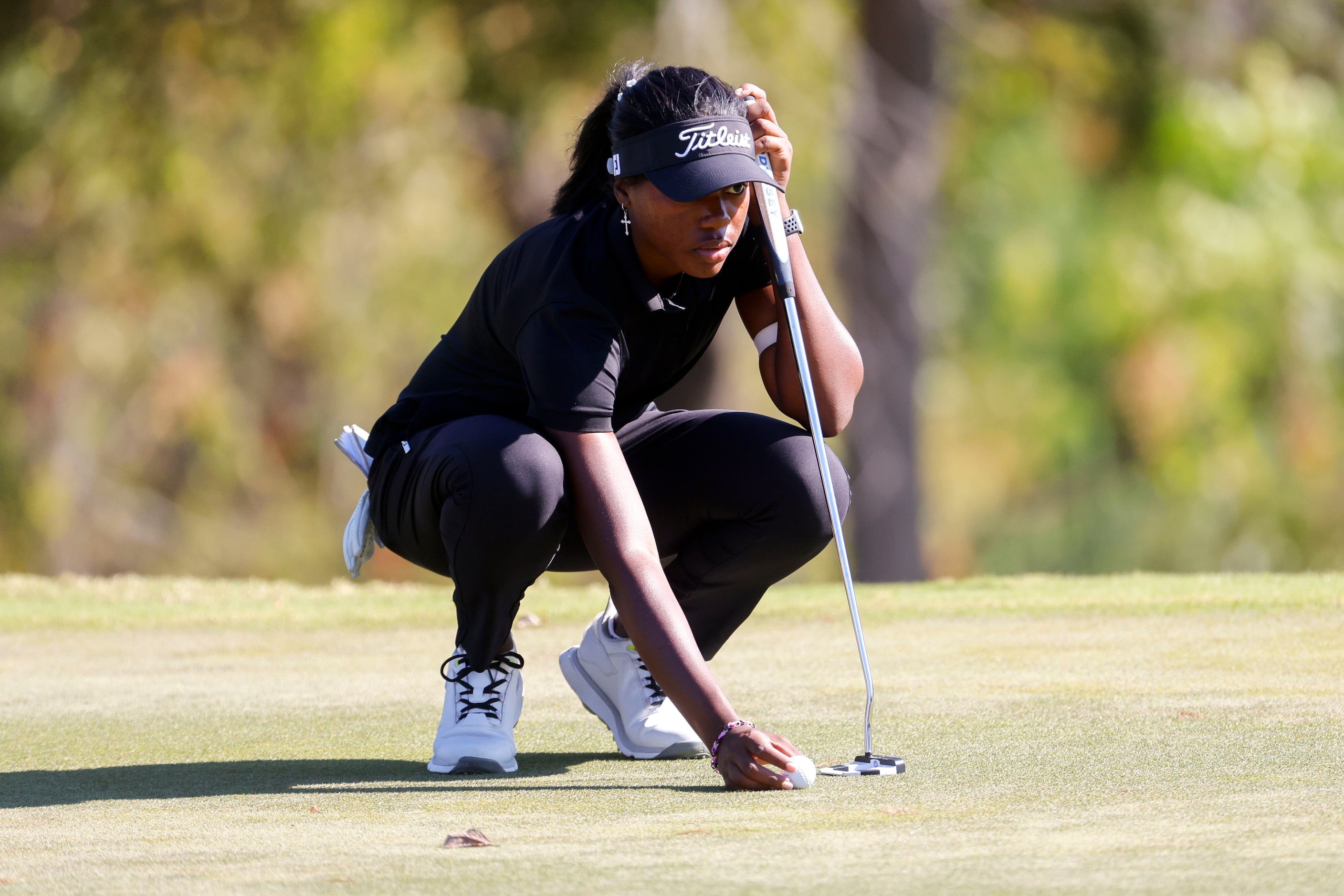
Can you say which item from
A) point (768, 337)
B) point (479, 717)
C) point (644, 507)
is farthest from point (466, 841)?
point (768, 337)

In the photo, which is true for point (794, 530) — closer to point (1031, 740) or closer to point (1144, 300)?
point (1031, 740)

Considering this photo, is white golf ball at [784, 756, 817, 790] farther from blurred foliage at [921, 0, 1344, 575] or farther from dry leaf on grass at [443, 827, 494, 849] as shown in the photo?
blurred foliage at [921, 0, 1344, 575]

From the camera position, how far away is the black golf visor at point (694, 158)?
2.72 m

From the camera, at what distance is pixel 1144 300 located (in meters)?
15.9

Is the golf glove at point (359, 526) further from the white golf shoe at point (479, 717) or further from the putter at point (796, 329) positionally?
the putter at point (796, 329)

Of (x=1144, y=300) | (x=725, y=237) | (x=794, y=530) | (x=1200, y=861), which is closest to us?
(x=1200, y=861)

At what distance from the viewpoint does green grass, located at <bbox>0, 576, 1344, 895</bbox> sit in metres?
2.05

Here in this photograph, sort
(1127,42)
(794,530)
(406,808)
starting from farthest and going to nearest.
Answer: (1127,42) < (794,530) < (406,808)

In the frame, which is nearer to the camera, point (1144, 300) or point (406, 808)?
point (406, 808)

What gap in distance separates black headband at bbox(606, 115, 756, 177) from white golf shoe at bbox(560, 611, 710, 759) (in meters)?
0.76

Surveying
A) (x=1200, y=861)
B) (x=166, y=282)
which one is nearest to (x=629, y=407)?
(x=1200, y=861)

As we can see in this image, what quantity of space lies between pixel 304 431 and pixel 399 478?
41.6 feet

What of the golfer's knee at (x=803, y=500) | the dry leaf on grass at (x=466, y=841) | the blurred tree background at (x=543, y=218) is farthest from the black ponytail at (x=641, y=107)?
the blurred tree background at (x=543, y=218)

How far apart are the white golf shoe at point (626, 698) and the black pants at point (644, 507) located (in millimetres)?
134
